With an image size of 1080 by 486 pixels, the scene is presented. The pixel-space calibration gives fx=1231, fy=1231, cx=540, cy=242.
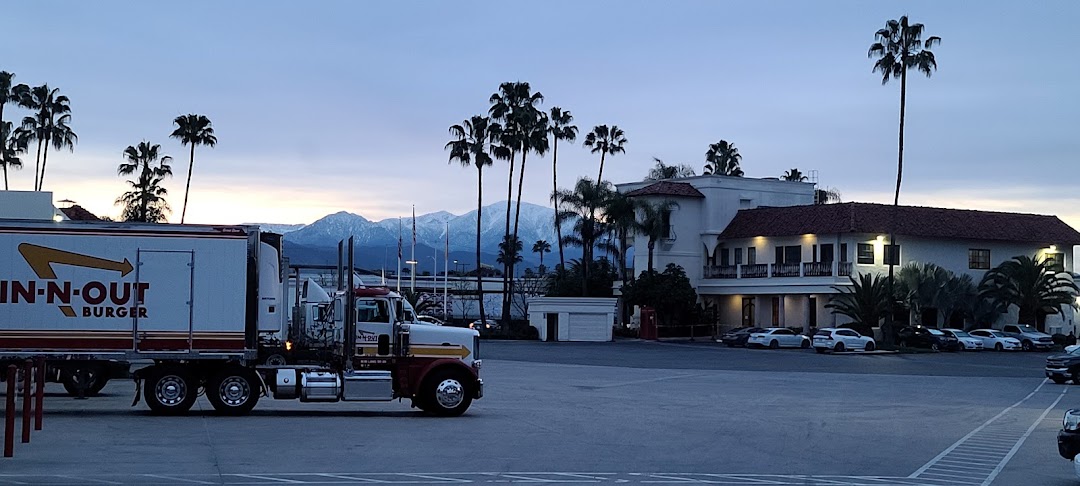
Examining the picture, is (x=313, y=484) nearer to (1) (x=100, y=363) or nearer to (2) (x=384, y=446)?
(2) (x=384, y=446)

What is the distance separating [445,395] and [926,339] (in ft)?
173

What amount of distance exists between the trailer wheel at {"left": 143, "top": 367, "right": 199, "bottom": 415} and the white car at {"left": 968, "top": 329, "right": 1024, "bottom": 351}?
2298 inches

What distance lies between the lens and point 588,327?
8125cm

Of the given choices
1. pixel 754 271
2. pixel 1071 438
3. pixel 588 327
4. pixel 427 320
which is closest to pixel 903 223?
pixel 754 271

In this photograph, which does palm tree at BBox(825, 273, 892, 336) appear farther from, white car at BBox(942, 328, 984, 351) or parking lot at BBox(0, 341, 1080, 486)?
parking lot at BBox(0, 341, 1080, 486)

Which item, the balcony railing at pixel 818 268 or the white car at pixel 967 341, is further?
the balcony railing at pixel 818 268

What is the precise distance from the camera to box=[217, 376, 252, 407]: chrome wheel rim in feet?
76.9

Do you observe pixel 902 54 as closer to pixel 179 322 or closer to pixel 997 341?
pixel 997 341

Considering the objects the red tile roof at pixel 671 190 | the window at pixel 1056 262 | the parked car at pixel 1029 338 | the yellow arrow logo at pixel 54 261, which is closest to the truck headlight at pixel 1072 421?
the yellow arrow logo at pixel 54 261

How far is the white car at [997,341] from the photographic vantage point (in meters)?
71.8

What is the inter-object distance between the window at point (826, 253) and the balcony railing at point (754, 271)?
12.4 ft

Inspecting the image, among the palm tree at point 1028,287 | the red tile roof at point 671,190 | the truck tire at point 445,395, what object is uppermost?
the red tile roof at point 671,190

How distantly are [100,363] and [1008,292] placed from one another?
68.6 m

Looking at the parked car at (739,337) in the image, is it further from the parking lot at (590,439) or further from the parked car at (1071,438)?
the parked car at (1071,438)
